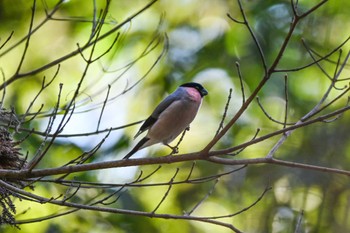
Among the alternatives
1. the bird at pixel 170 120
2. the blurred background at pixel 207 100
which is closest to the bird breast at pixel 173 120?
the bird at pixel 170 120

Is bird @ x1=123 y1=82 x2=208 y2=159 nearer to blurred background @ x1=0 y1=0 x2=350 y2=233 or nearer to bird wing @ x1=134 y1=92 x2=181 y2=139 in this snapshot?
bird wing @ x1=134 y1=92 x2=181 y2=139

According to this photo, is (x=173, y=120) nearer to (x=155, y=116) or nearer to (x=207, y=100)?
(x=155, y=116)

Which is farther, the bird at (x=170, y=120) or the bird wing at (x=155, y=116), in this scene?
the bird wing at (x=155, y=116)

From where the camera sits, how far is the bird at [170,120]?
3963 millimetres

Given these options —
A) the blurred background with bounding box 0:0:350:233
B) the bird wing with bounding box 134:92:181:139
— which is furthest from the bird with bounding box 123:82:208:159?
the blurred background with bounding box 0:0:350:233

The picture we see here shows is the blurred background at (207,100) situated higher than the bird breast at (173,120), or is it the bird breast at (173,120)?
the blurred background at (207,100)

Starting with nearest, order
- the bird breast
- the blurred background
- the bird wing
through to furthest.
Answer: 1. the bird breast
2. the bird wing
3. the blurred background

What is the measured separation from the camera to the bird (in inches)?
156

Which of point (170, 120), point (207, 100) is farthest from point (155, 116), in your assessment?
point (207, 100)

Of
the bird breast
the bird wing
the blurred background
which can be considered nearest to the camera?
the bird breast

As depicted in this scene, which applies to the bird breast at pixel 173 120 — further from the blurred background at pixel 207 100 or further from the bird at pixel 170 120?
the blurred background at pixel 207 100

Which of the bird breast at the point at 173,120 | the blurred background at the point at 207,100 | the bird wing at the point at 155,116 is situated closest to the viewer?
the bird breast at the point at 173,120

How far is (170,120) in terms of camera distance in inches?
156

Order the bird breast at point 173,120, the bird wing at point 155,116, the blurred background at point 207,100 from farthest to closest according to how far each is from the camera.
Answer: the blurred background at point 207,100 → the bird wing at point 155,116 → the bird breast at point 173,120
